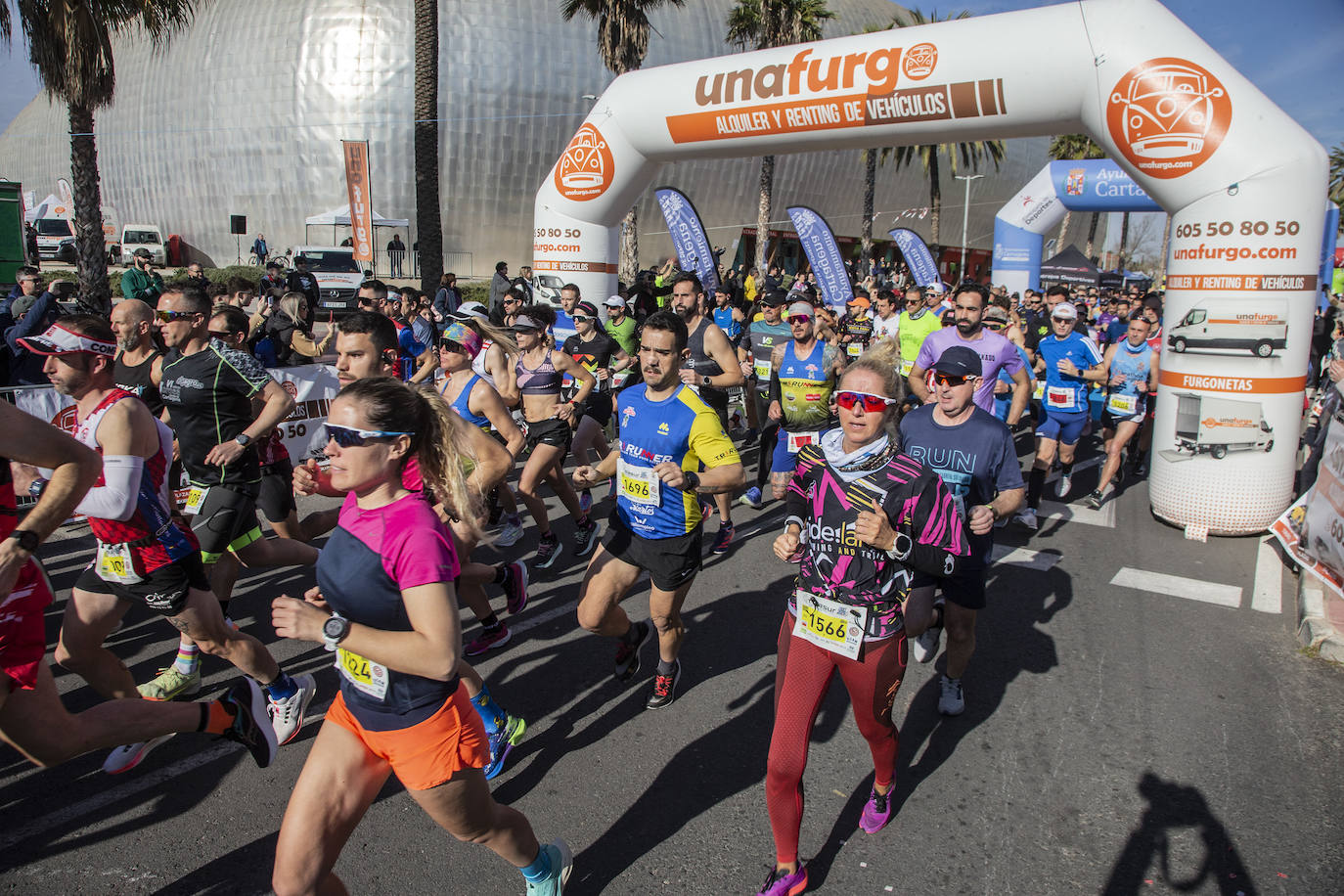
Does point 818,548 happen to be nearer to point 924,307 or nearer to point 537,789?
point 537,789

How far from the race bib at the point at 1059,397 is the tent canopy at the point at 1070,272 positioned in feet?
79.6

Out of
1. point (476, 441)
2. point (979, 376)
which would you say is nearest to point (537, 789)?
point (476, 441)

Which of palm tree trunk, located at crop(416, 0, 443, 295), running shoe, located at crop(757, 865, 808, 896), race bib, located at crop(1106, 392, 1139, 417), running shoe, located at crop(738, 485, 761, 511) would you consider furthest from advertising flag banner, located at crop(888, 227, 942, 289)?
running shoe, located at crop(757, 865, 808, 896)

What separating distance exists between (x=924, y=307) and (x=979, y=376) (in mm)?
6973

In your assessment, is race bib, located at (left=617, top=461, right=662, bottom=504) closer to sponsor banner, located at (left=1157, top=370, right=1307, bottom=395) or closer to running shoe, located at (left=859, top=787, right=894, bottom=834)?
running shoe, located at (left=859, top=787, right=894, bottom=834)

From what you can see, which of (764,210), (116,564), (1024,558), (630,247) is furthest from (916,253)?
(116,564)

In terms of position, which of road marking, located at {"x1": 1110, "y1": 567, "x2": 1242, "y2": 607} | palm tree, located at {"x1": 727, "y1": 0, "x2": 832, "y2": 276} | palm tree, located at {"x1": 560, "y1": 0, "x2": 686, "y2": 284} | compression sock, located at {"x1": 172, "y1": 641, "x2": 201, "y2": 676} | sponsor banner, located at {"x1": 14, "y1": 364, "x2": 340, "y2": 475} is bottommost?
road marking, located at {"x1": 1110, "y1": 567, "x2": 1242, "y2": 607}

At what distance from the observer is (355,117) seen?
43.4 metres

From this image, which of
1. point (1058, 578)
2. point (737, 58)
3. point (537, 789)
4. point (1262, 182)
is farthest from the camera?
point (737, 58)

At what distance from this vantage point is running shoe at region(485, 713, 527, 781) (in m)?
3.61

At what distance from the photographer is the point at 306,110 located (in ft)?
143

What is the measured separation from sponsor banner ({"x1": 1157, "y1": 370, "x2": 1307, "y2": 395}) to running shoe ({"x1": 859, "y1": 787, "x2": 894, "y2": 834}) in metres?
6.01

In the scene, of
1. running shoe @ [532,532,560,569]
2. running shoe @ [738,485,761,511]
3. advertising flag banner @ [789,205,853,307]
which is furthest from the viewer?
advertising flag banner @ [789,205,853,307]

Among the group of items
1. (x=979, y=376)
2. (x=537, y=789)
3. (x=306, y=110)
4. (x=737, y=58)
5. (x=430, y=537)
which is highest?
(x=306, y=110)
